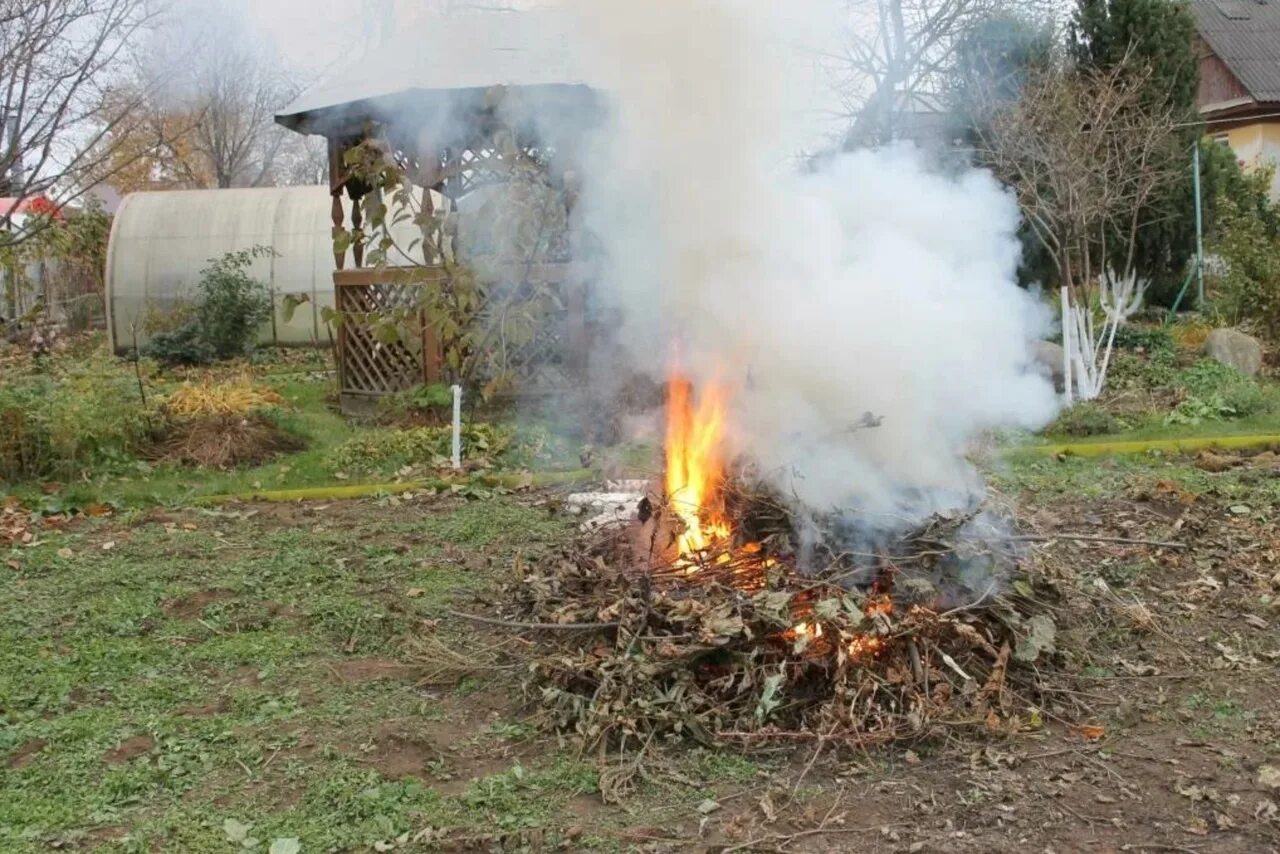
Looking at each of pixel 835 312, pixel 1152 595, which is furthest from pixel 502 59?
pixel 1152 595

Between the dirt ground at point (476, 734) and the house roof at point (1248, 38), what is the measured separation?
21.2 metres

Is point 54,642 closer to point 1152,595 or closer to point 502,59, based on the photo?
point 502,59

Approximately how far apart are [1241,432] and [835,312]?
6.66m

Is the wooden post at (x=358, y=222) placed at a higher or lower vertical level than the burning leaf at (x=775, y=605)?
higher

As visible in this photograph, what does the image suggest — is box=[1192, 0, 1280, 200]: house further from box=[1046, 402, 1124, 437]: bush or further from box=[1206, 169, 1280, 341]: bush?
box=[1046, 402, 1124, 437]: bush

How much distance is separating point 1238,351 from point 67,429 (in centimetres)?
1187

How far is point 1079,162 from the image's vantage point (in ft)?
36.7

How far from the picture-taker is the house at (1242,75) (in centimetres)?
2292

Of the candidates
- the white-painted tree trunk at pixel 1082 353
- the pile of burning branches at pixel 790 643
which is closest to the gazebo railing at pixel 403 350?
the white-painted tree trunk at pixel 1082 353

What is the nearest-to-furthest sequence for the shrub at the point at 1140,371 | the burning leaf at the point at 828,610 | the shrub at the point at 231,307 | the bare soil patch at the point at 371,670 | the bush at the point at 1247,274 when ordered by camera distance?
the burning leaf at the point at 828,610 → the bare soil patch at the point at 371,670 → the shrub at the point at 1140,371 → the bush at the point at 1247,274 → the shrub at the point at 231,307

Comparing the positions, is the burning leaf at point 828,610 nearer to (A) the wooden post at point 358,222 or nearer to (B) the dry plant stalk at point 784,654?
(B) the dry plant stalk at point 784,654

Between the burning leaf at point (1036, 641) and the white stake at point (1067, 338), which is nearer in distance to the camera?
the burning leaf at point (1036, 641)

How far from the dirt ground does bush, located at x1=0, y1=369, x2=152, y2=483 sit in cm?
244

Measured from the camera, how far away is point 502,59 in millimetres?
7352
